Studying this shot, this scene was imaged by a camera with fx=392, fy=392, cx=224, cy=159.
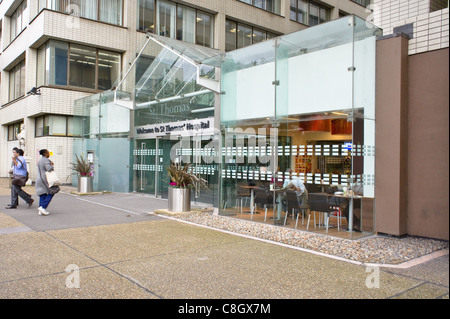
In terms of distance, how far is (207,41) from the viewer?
2392 cm

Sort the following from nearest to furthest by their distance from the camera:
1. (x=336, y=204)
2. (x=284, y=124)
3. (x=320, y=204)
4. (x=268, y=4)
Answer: (x=320, y=204), (x=336, y=204), (x=284, y=124), (x=268, y=4)

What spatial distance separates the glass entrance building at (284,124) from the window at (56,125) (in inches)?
348

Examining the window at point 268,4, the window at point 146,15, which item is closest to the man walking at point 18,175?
the window at point 146,15

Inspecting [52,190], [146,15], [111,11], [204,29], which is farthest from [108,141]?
[204,29]

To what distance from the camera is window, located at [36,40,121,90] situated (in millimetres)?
20328

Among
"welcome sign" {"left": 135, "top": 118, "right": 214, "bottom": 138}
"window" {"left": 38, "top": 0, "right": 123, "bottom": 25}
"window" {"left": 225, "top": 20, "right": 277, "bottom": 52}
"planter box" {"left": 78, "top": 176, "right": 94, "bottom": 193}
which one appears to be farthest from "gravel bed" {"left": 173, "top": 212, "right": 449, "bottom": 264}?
"window" {"left": 225, "top": 20, "right": 277, "bottom": 52}

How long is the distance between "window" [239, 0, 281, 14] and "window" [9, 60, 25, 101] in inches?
585

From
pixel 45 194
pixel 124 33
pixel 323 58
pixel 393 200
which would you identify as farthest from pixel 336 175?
pixel 124 33

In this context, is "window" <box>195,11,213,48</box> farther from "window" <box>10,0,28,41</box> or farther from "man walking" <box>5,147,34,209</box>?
"man walking" <box>5,147,34,209</box>

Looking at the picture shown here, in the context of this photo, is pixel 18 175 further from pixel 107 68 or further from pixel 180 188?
pixel 107 68

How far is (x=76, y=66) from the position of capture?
20812mm

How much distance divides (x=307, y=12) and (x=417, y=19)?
21.7 meters

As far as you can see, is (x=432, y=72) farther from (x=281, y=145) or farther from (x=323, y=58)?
(x=281, y=145)

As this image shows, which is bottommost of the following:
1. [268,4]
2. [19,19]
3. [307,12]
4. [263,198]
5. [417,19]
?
[263,198]
